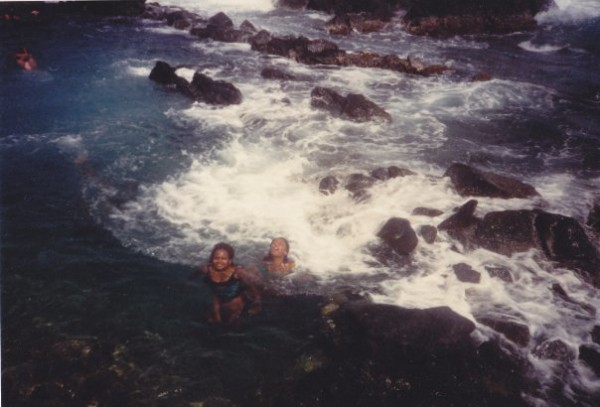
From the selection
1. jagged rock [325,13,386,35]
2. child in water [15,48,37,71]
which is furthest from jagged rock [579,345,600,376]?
jagged rock [325,13,386,35]

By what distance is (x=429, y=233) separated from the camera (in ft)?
23.7

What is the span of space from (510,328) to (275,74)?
12.4 metres

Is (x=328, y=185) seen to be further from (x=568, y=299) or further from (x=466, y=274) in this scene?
(x=568, y=299)

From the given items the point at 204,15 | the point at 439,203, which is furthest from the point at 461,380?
the point at 204,15

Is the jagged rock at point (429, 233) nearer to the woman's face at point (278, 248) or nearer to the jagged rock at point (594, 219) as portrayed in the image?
the woman's face at point (278, 248)

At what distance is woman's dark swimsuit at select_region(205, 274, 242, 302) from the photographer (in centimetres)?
573

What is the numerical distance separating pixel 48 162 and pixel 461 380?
9170 mm

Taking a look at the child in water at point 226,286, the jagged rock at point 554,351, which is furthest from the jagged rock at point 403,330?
the child in water at point 226,286

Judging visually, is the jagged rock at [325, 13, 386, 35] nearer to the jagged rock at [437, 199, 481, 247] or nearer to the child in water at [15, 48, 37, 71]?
the child in water at [15, 48, 37, 71]

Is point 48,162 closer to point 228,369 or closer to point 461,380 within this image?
point 228,369

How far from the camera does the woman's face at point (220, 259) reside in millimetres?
5727

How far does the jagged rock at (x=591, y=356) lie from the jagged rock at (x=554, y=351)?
0.38ft

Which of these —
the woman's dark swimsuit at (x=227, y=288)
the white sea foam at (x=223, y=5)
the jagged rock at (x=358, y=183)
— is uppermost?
the white sea foam at (x=223, y=5)

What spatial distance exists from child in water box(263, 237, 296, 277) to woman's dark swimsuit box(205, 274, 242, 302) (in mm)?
667
